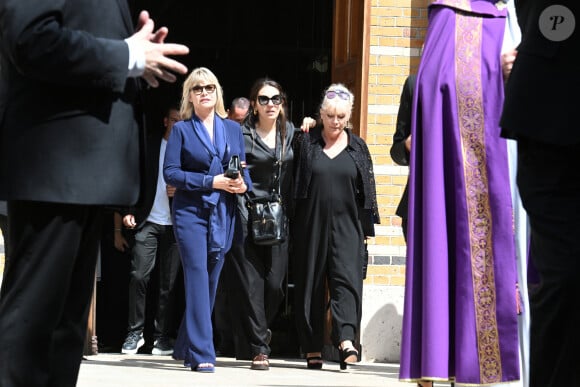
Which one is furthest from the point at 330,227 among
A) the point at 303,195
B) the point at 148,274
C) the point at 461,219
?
the point at 461,219

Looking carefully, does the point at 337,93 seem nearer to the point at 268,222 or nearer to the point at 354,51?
the point at 268,222

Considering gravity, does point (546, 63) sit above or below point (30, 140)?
above

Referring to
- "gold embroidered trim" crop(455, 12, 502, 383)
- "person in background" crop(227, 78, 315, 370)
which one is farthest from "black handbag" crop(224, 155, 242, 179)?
"gold embroidered trim" crop(455, 12, 502, 383)

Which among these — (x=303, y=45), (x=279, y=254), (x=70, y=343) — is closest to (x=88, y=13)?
(x=70, y=343)

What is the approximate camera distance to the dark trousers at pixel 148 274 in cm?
1174

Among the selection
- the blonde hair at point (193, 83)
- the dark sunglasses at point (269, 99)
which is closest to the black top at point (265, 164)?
the dark sunglasses at point (269, 99)

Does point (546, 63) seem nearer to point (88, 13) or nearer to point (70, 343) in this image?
point (88, 13)

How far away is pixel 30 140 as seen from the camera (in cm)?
426

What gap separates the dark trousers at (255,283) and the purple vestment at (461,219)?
402cm

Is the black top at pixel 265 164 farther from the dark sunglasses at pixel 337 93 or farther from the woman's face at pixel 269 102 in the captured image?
the dark sunglasses at pixel 337 93

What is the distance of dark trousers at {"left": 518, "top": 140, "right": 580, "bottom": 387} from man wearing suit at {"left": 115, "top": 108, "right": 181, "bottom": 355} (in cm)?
758

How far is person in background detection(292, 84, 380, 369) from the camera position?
404 inches

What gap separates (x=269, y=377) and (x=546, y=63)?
5.45 metres

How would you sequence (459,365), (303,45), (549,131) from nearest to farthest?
(549,131), (459,365), (303,45)
